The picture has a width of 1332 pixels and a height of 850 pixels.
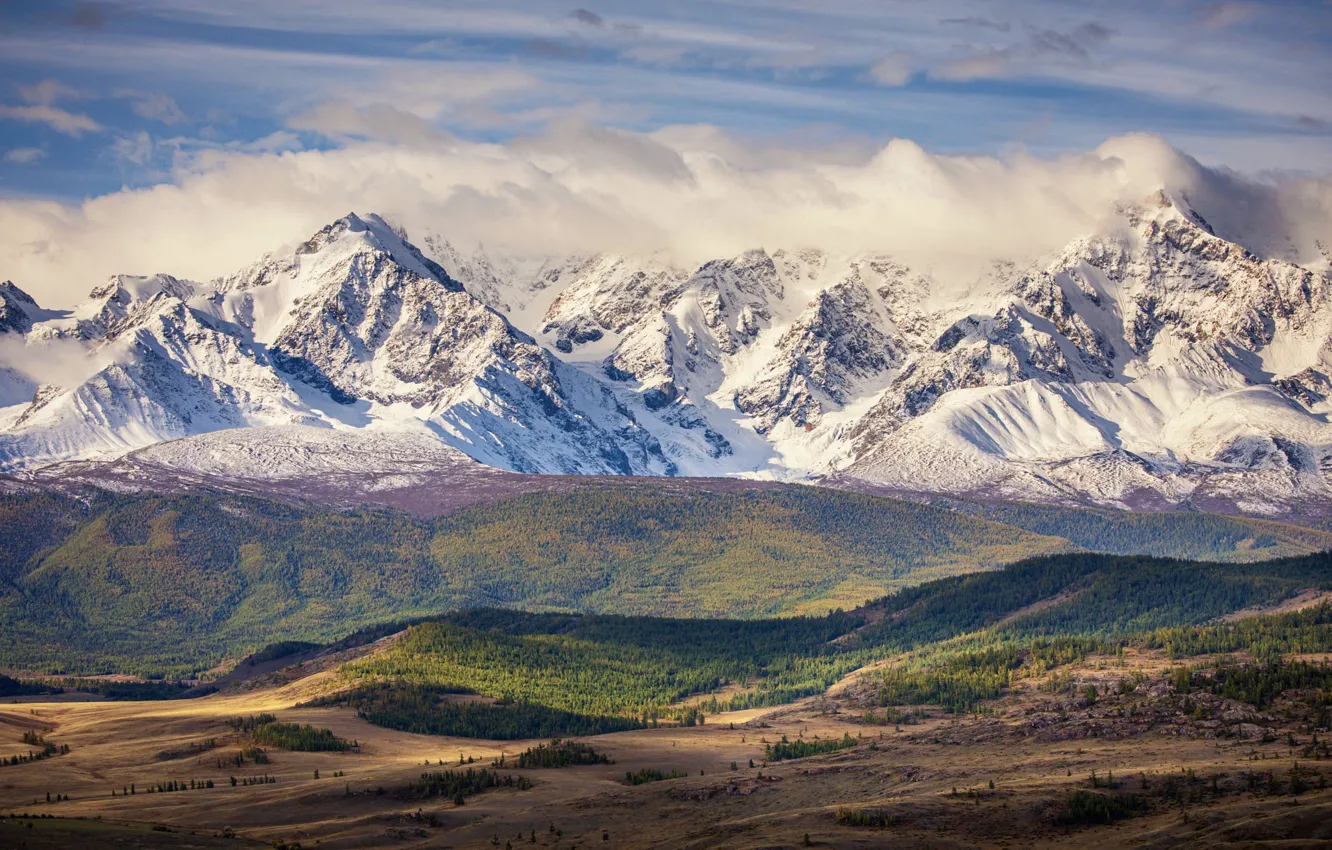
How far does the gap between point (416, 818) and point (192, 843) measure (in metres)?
25.7

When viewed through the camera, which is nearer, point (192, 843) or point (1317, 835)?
point (1317, 835)

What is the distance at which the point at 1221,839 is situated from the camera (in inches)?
5679

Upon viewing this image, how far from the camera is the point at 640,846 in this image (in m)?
175

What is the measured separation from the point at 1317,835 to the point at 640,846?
60.9 meters

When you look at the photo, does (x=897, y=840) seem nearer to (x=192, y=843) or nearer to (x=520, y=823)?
(x=520, y=823)

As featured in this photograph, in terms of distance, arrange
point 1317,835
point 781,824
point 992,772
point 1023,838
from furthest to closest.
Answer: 1. point 992,772
2. point 781,824
3. point 1023,838
4. point 1317,835

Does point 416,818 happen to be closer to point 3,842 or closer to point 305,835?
point 305,835

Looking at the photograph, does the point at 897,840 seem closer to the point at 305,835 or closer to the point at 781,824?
the point at 781,824

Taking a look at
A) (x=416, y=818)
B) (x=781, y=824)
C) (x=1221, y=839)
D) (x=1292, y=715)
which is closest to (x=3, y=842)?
(x=416, y=818)

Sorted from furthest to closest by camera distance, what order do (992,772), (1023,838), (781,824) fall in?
1. (992,772)
2. (781,824)
3. (1023,838)

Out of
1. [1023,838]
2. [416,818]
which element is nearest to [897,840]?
[1023,838]

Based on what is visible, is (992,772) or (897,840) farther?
(992,772)

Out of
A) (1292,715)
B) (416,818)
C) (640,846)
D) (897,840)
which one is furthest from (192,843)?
(1292,715)

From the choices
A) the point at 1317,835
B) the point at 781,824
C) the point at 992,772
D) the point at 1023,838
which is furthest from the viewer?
the point at 992,772
